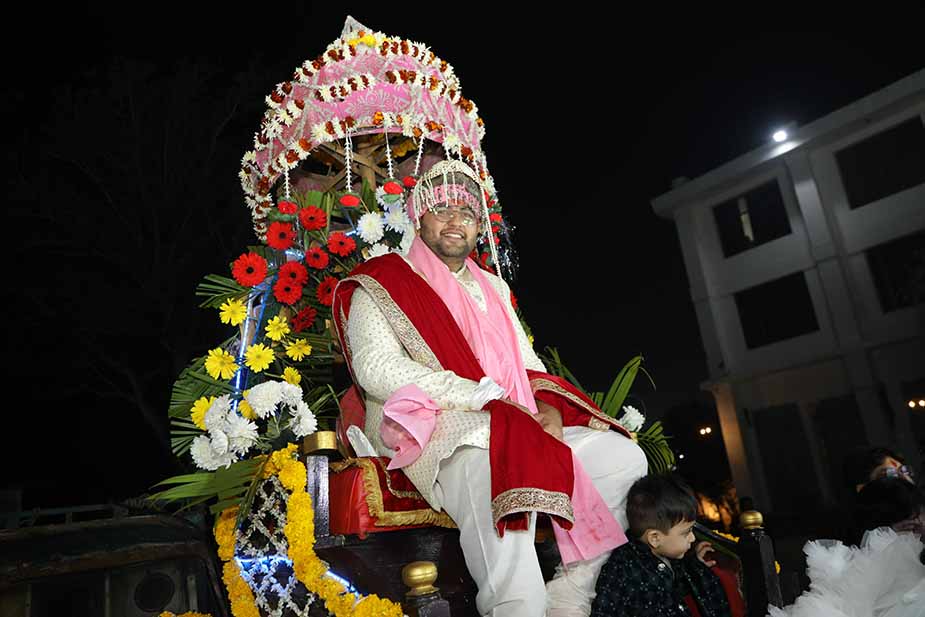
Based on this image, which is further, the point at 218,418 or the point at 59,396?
the point at 59,396

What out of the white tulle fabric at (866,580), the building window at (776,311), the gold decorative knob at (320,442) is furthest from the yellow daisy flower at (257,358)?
the building window at (776,311)

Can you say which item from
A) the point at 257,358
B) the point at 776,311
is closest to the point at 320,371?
the point at 257,358

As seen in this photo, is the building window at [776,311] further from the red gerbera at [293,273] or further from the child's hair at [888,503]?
the red gerbera at [293,273]

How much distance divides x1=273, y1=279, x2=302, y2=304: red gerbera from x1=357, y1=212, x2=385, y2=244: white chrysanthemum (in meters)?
0.60

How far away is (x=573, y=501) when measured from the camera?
272 centimetres

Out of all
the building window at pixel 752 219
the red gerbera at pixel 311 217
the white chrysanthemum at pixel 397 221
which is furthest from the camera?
Result: the building window at pixel 752 219

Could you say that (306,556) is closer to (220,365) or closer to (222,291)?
(220,365)

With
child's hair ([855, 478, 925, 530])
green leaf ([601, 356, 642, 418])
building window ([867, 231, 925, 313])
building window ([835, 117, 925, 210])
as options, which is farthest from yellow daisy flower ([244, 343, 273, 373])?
building window ([835, 117, 925, 210])

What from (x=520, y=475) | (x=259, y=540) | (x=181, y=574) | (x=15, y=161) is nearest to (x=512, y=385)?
(x=520, y=475)

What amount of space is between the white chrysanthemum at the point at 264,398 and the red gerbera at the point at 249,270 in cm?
112

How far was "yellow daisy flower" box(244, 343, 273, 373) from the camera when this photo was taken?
13.0 ft

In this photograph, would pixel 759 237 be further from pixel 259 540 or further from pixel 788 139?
pixel 259 540

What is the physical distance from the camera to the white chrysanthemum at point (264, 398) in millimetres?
3387

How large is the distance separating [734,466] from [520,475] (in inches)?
635
